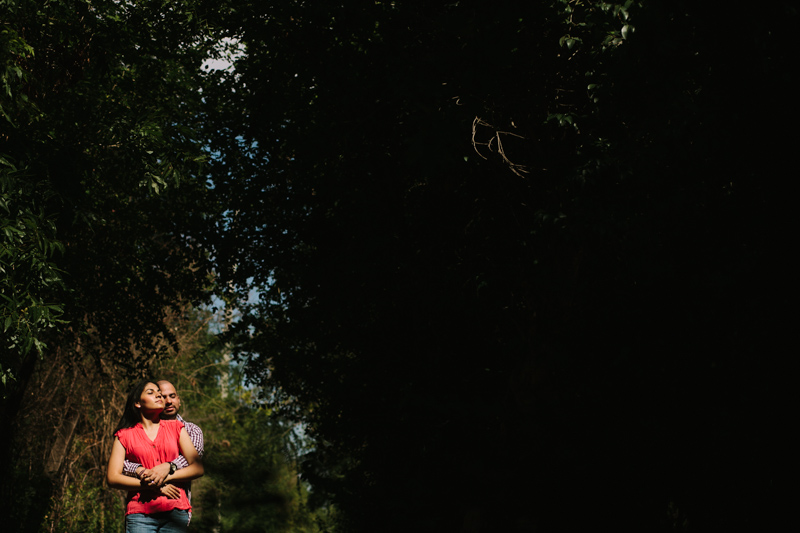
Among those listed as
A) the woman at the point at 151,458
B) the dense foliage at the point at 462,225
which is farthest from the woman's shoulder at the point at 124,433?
the dense foliage at the point at 462,225

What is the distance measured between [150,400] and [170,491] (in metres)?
0.61

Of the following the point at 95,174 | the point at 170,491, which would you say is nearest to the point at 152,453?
the point at 170,491

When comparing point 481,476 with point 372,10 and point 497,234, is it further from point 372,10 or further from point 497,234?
point 372,10

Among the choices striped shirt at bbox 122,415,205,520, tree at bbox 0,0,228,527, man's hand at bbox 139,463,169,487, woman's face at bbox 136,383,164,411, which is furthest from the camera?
tree at bbox 0,0,228,527

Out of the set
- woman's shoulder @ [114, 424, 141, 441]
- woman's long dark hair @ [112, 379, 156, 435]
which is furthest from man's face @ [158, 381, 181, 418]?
woman's shoulder @ [114, 424, 141, 441]

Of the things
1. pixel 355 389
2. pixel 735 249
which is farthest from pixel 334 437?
pixel 735 249

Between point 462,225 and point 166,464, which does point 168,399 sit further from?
point 462,225

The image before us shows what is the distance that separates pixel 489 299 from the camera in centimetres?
998

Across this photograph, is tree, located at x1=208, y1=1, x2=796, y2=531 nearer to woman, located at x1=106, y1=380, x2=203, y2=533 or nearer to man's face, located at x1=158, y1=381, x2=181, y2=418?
man's face, located at x1=158, y1=381, x2=181, y2=418

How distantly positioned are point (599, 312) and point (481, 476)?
8.24 ft

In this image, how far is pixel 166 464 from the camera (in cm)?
468

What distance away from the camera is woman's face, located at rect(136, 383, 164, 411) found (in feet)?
16.1

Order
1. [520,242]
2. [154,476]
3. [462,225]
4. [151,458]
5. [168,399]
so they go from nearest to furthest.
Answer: [154,476], [151,458], [168,399], [520,242], [462,225]

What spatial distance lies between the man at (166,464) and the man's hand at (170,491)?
5 centimetres
